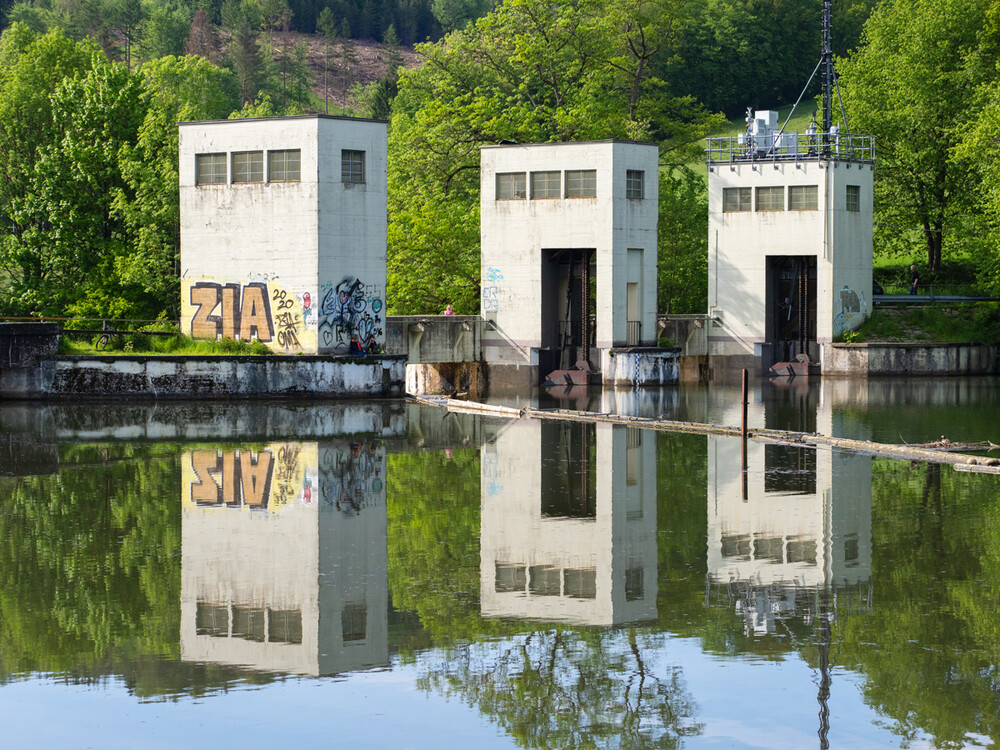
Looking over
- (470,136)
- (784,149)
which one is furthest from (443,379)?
(784,149)

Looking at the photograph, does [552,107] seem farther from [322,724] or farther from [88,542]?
[322,724]

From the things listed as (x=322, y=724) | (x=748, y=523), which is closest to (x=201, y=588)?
(x=322, y=724)

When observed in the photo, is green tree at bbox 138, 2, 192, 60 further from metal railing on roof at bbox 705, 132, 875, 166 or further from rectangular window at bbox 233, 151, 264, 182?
rectangular window at bbox 233, 151, 264, 182

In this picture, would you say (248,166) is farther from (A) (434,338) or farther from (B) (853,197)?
(B) (853,197)

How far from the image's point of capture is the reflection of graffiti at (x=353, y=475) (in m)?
22.7

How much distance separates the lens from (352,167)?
41.7 metres

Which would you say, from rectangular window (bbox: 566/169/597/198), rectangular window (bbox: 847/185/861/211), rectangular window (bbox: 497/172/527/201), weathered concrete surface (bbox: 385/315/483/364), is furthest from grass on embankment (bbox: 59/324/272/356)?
rectangular window (bbox: 847/185/861/211)

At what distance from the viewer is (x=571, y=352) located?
50375mm

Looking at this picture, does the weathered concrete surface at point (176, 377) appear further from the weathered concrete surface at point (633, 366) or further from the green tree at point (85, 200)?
the green tree at point (85, 200)

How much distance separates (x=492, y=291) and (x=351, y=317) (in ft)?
31.1

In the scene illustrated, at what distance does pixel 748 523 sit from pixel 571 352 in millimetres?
30203

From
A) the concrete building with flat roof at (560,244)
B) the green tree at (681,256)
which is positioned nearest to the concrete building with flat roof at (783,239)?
the green tree at (681,256)

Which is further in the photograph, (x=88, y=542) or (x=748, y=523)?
(x=748, y=523)

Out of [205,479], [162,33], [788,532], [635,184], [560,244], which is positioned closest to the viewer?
[788,532]
